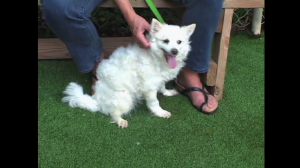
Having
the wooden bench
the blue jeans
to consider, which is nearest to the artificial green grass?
the wooden bench

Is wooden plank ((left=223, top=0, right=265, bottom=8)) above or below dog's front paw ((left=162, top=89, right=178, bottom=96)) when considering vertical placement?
above

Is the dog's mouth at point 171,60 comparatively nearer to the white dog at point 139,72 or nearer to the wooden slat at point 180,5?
the white dog at point 139,72

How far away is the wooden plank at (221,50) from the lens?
195 centimetres

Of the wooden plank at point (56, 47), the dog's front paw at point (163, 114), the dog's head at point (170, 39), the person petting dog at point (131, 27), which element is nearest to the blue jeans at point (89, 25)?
the person petting dog at point (131, 27)

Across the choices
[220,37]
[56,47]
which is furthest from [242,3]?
[56,47]

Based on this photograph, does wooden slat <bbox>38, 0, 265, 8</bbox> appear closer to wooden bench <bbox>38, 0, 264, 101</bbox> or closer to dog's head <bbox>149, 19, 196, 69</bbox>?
wooden bench <bbox>38, 0, 264, 101</bbox>

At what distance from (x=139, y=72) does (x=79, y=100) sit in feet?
1.26

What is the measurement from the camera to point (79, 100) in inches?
78.4

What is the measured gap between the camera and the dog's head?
5.83 ft

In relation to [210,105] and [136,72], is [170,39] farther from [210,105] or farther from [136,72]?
[210,105]

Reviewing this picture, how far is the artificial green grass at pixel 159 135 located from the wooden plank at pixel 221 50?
0.30 ft

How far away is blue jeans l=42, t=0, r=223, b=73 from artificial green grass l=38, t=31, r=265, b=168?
0.29 m
